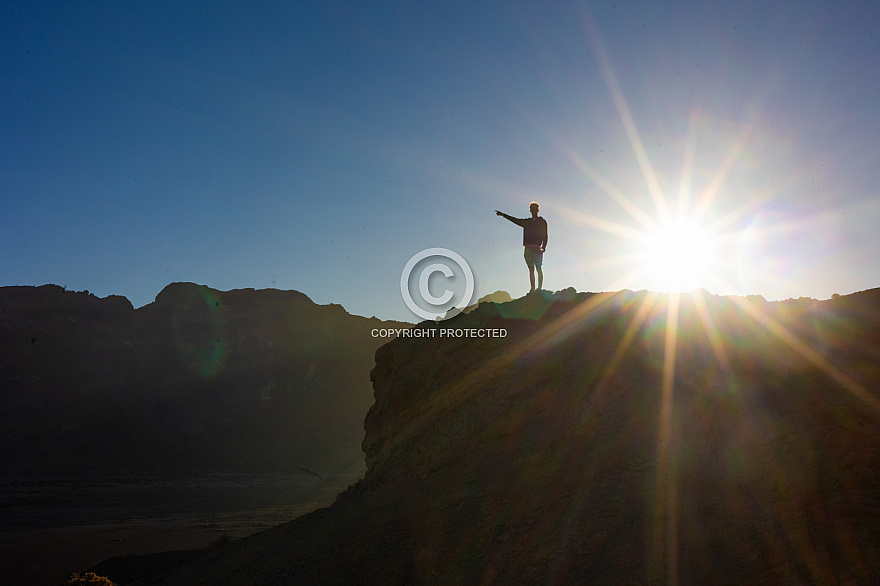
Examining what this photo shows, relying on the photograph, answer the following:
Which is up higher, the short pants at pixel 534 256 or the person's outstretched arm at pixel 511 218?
the person's outstretched arm at pixel 511 218

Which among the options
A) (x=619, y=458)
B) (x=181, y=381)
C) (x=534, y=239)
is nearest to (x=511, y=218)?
(x=534, y=239)

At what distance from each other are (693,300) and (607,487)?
5563mm

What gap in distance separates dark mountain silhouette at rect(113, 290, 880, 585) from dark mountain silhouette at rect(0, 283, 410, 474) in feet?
149

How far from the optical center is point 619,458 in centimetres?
675

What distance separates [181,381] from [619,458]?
208ft

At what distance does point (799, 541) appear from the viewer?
436cm

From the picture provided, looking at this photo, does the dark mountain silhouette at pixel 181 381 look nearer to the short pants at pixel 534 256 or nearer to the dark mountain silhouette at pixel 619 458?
the dark mountain silhouette at pixel 619 458

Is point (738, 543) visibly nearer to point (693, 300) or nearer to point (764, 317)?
point (764, 317)

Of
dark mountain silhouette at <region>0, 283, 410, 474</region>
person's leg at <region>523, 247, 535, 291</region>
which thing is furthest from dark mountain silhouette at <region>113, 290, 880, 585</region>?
dark mountain silhouette at <region>0, 283, 410, 474</region>

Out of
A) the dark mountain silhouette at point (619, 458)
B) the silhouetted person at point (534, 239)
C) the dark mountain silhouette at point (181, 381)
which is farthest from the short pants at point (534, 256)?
the dark mountain silhouette at point (181, 381)

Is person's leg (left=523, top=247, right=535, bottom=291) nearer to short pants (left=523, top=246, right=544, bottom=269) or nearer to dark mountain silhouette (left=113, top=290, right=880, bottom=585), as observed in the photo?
short pants (left=523, top=246, right=544, bottom=269)

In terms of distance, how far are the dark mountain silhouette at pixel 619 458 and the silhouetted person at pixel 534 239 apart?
785 millimetres

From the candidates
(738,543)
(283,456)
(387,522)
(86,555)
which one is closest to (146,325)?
(283,456)

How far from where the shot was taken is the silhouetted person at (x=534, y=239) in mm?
11977
